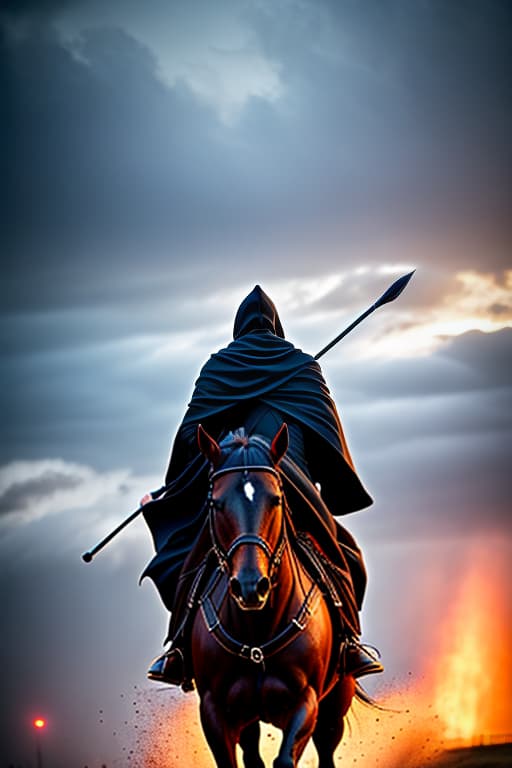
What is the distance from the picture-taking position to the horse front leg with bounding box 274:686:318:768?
16094mm

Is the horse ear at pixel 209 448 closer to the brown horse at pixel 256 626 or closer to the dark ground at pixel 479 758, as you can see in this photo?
the brown horse at pixel 256 626

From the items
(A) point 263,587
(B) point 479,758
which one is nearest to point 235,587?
(A) point 263,587

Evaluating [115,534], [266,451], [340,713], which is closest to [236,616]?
[266,451]

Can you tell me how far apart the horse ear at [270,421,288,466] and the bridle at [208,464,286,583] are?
206mm

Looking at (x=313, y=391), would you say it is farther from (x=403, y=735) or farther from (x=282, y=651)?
(x=403, y=735)

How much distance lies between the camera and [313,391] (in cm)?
2028

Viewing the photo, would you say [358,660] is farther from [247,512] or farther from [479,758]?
[479,758]

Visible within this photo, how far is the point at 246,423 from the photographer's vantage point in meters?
19.9

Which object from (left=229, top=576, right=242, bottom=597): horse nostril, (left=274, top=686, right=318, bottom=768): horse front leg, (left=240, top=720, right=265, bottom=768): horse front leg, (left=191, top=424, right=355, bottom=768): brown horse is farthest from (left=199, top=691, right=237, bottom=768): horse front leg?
(left=240, top=720, right=265, bottom=768): horse front leg

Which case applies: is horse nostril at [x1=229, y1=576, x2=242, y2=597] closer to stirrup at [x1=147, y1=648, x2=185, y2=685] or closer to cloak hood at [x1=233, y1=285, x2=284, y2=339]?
stirrup at [x1=147, y1=648, x2=185, y2=685]

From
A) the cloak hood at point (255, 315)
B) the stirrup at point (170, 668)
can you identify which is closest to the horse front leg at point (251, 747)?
the stirrup at point (170, 668)

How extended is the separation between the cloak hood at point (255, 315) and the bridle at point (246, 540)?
16.1 ft

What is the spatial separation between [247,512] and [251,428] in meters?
3.97

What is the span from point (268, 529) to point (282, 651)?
5.44 ft
